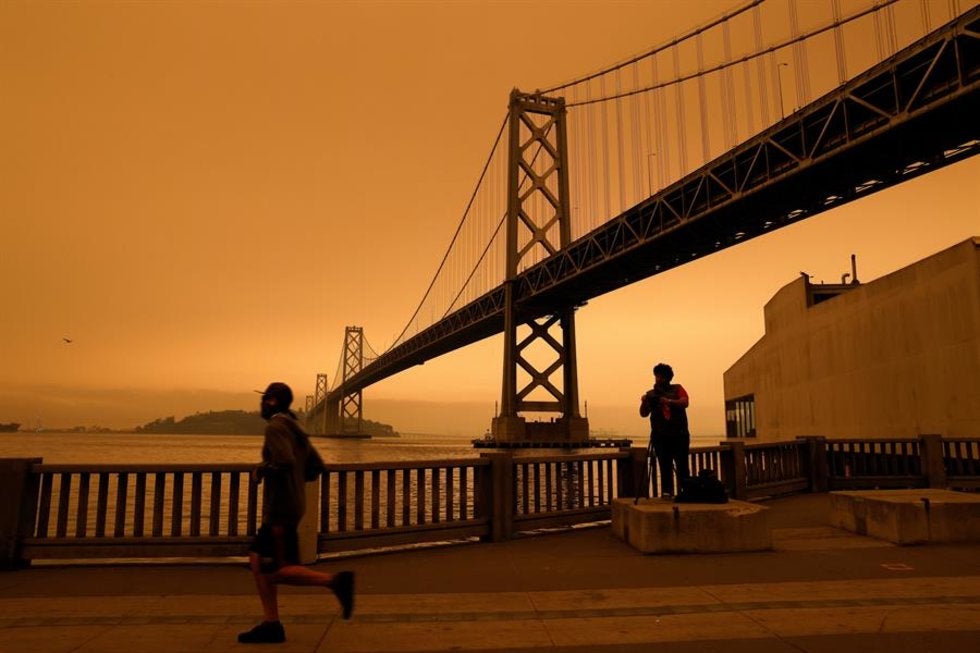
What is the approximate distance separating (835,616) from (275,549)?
360 cm

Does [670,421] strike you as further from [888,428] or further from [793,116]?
[793,116]

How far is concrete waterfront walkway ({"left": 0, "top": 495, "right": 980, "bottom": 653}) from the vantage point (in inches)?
170

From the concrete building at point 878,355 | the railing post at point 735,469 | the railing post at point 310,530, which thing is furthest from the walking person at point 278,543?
the concrete building at point 878,355

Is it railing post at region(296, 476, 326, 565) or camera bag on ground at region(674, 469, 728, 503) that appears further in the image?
camera bag on ground at region(674, 469, 728, 503)

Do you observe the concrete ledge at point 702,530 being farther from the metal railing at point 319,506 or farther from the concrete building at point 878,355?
the concrete building at point 878,355

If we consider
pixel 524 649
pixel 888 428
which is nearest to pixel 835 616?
pixel 524 649

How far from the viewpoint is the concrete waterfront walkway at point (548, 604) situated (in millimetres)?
4309

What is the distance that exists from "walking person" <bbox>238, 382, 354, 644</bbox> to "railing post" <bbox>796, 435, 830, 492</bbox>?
34.2 feet

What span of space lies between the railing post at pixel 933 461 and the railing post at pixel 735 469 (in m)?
3.78

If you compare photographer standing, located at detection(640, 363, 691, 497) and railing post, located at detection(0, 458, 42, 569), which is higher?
photographer standing, located at detection(640, 363, 691, 497)

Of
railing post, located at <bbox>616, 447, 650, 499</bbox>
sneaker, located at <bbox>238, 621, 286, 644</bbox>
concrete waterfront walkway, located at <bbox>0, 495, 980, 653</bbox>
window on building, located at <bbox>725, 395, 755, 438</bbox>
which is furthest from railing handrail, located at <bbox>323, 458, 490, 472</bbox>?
window on building, located at <bbox>725, 395, 755, 438</bbox>

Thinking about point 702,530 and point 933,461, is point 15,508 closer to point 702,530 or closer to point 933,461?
point 702,530

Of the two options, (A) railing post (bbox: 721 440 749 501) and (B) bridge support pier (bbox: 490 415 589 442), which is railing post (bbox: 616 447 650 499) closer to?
(A) railing post (bbox: 721 440 749 501)

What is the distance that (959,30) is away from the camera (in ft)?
68.8
